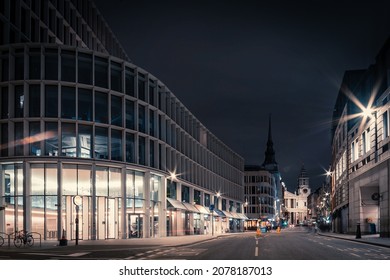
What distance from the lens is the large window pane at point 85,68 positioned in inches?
2088

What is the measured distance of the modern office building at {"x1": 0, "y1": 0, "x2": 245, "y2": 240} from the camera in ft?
164

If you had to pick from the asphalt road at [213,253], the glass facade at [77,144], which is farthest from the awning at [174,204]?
the asphalt road at [213,253]

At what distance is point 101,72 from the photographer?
55312 millimetres

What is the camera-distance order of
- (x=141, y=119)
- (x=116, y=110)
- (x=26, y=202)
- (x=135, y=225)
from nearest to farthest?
(x=26, y=202)
(x=116, y=110)
(x=135, y=225)
(x=141, y=119)

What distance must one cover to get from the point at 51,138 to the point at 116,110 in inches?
322

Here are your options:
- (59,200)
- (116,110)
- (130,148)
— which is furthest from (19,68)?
(130,148)

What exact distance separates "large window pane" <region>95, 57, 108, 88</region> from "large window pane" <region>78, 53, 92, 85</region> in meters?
1.08

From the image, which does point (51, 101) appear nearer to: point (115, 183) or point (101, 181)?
point (101, 181)

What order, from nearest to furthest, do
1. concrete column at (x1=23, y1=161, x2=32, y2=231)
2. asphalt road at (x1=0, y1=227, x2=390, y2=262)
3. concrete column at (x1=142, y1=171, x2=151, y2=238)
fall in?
asphalt road at (x1=0, y1=227, x2=390, y2=262), concrete column at (x1=23, y1=161, x2=32, y2=231), concrete column at (x1=142, y1=171, x2=151, y2=238)

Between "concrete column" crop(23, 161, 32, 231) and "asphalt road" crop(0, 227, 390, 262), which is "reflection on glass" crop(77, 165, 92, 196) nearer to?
"concrete column" crop(23, 161, 32, 231)

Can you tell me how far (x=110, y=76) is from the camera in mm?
55812

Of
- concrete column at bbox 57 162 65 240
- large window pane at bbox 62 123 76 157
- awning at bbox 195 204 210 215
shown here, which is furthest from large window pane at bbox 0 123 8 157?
awning at bbox 195 204 210 215

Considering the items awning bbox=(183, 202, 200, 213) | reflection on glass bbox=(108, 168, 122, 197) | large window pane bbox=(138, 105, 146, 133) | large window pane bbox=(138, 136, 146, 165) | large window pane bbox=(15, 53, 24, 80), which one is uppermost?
large window pane bbox=(15, 53, 24, 80)

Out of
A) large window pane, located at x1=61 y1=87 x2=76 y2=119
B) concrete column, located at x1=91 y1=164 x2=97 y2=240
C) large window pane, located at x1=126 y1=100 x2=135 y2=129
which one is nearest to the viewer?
large window pane, located at x1=61 y1=87 x2=76 y2=119
